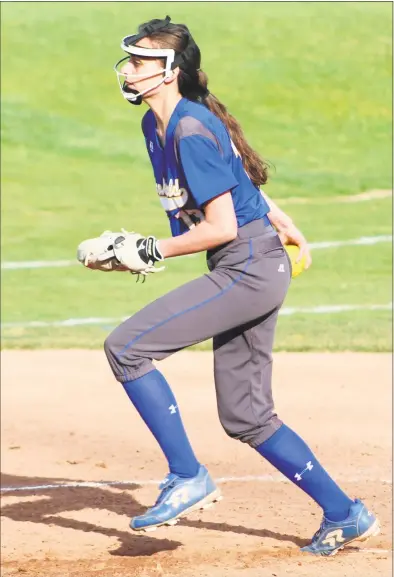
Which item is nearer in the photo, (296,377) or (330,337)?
(296,377)

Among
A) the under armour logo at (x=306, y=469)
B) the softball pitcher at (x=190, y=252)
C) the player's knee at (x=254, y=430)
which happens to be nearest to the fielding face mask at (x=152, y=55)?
the softball pitcher at (x=190, y=252)

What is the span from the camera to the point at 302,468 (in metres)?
5.83

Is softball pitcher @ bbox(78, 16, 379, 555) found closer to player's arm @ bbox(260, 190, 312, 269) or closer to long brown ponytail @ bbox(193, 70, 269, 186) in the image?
long brown ponytail @ bbox(193, 70, 269, 186)

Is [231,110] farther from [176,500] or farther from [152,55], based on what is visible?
[176,500]

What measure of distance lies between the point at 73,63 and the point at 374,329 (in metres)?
13.7

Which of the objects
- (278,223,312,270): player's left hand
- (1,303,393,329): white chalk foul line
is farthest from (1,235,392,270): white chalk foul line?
(278,223,312,270): player's left hand

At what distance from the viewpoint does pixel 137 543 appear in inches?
260

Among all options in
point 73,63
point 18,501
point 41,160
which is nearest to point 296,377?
point 18,501

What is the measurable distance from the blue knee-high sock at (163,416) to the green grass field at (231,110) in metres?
5.45

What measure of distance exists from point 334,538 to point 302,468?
40 cm

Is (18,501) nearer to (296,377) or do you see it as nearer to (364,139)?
(296,377)

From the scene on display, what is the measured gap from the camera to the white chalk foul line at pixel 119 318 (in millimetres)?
12398

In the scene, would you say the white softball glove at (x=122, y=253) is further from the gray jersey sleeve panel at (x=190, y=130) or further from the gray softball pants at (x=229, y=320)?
the gray jersey sleeve panel at (x=190, y=130)

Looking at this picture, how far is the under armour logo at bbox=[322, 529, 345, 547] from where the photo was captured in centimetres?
594
